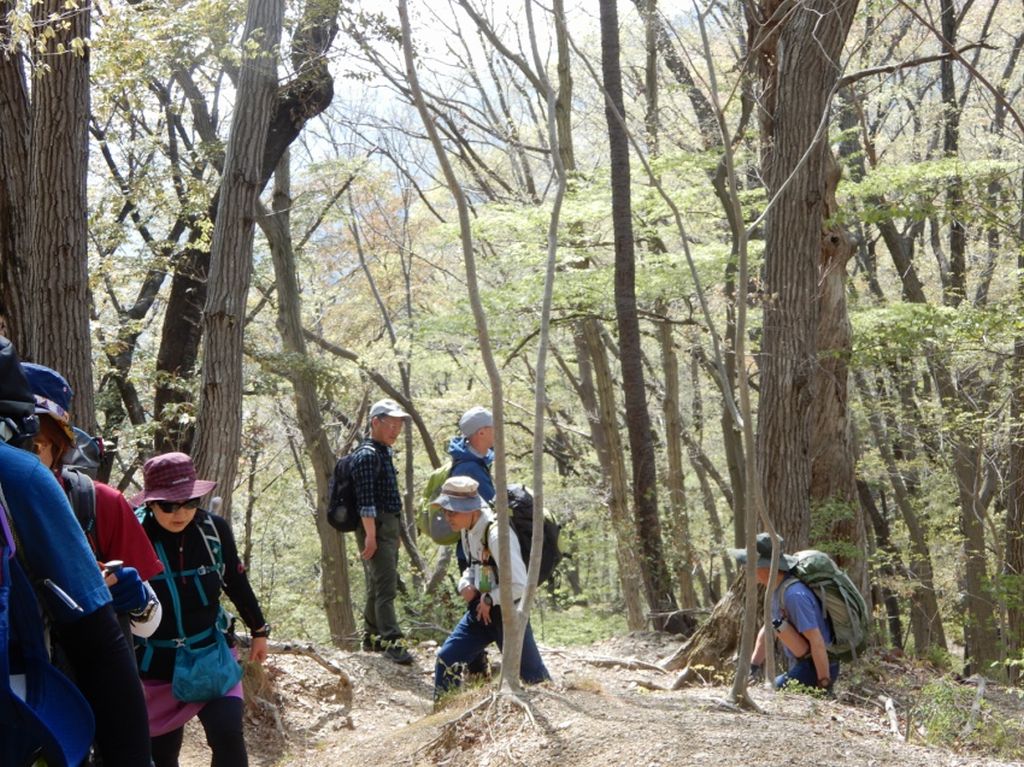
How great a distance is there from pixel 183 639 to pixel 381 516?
13.7ft

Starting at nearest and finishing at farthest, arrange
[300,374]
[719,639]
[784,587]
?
1. [784,587]
2. [719,639]
3. [300,374]

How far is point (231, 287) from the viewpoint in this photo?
8.47 metres

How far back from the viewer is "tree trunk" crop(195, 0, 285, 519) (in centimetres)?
844

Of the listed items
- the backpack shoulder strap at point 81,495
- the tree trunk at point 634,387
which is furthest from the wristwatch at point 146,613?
the tree trunk at point 634,387

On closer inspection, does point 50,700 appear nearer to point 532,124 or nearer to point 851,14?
point 851,14

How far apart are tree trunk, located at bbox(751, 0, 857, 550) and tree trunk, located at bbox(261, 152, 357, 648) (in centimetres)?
579

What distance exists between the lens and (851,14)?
27.3 ft

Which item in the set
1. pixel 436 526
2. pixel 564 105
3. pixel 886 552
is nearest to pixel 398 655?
pixel 436 526

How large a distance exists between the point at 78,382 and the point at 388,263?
55.4 ft

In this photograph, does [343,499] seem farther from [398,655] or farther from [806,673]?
[806,673]

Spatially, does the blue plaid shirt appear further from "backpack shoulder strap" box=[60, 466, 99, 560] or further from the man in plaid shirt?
"backpack shoulder strap" box=[60, 466, 99, 560]

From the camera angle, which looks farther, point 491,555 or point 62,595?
point 491,555

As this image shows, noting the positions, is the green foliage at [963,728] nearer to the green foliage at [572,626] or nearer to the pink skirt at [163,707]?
the pink skirt at [163,707]

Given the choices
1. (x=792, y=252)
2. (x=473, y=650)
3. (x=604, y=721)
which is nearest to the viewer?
(x=604, y=721)
